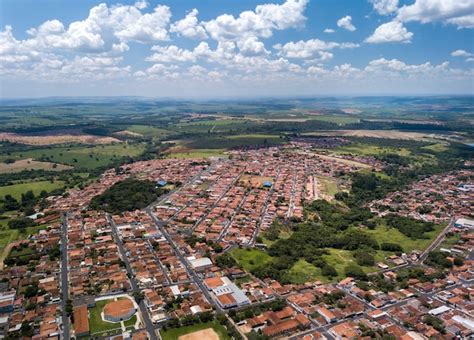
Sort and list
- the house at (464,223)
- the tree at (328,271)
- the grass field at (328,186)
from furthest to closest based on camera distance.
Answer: the grass field at (328,186), the house at (464,223), the tree at (328,271)

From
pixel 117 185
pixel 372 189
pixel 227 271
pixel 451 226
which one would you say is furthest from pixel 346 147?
pixel 227 271

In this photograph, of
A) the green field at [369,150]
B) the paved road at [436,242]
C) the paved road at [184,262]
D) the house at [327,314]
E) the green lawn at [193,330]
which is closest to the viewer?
the green lawn at [193,330]

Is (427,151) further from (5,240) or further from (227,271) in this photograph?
(5,240)

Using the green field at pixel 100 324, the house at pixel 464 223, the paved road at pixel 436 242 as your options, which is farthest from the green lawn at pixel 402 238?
the green field at pixel 100 324

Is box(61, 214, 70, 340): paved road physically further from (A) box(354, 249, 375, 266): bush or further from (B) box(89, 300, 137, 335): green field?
(A) box(354, 249, 375, 266): bush

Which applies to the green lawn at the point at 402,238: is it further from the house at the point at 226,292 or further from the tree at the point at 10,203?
the tree at the point at 10,203

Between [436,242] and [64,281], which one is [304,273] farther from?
[64,281]
